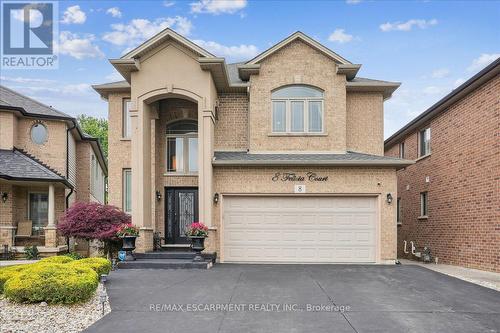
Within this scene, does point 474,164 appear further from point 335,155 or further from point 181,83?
point 181,83

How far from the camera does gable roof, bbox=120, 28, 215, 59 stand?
47.7ft

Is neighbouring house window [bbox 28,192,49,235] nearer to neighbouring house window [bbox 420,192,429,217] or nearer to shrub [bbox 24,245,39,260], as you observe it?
shrub [bbox 24,245,39,260]

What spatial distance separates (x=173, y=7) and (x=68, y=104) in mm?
35862

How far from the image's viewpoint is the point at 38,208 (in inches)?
741

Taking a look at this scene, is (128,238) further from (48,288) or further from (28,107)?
(28,107)

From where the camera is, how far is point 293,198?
50.2 feet

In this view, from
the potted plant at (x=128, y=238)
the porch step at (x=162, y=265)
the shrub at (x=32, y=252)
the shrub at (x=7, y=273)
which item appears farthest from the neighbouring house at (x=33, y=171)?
the shrub at (x=7, y=273)

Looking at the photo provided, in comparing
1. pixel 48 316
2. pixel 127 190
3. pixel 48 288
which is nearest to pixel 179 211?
pixel 127 190

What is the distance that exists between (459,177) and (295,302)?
9727 millimetres

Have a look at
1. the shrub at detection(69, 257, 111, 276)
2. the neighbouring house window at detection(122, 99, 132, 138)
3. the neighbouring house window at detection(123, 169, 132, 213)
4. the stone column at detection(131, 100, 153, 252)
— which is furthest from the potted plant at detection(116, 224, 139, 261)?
the neighbouring house window at detection(122, 99, 132, 138)

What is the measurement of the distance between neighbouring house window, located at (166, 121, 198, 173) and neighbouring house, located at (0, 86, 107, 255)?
464 centimetres

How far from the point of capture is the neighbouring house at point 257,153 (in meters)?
14.8

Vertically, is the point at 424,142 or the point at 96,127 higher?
the point at 96,127

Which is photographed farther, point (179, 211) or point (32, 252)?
point (32, 252)
